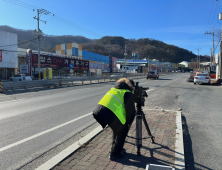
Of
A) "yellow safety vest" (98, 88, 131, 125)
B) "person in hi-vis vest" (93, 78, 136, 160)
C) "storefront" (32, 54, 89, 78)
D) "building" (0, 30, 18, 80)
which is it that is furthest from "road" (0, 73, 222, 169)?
"building" (0, 30, 18, 80)

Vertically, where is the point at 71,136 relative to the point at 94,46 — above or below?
below

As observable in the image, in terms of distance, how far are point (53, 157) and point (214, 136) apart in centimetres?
395

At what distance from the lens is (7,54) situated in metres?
32.6

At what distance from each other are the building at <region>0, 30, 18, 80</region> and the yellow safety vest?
34.2 m

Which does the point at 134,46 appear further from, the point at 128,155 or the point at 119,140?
the point at 119,140

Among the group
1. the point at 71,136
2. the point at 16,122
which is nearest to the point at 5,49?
the point at 16,122

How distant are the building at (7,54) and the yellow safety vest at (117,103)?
112ft

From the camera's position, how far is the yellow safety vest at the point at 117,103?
3033mm

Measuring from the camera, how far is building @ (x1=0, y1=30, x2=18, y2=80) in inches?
1260

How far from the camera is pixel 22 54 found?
37.4m

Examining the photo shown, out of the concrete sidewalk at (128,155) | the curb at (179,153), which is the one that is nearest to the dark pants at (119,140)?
the concrete sidewalk at (128,155)

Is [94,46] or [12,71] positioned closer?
[12,71]

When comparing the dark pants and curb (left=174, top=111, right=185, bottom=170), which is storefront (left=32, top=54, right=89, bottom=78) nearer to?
curb (left=174, top=111, right=185, bottom=170)

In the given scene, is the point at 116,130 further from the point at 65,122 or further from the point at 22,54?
the point at 22,54
